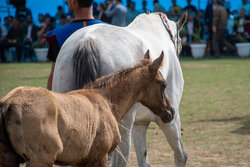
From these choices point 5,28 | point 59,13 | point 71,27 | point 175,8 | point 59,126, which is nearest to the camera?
point 59,126

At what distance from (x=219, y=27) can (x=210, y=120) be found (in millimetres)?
13729

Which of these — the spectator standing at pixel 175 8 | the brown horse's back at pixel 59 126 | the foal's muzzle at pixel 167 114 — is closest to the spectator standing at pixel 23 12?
the spectator standing at pixel 175 8

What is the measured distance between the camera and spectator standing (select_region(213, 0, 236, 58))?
809 inches

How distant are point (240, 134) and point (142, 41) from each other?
132 inches

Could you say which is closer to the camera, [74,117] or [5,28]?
[74,117]

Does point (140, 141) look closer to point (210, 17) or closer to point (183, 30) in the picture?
point (210, 17)

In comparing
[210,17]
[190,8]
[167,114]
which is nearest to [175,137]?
[167,114]

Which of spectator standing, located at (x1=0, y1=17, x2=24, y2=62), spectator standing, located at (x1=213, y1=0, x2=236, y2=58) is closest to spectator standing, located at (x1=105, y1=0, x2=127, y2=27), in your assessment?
spectator standing, located at (x1=213, y1=0, x2=236, y2=58)

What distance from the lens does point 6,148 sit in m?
2.53

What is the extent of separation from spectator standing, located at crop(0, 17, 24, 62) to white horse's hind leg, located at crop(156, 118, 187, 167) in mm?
18454

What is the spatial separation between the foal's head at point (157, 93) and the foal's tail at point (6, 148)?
1314mm

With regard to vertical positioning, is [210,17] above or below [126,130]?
below

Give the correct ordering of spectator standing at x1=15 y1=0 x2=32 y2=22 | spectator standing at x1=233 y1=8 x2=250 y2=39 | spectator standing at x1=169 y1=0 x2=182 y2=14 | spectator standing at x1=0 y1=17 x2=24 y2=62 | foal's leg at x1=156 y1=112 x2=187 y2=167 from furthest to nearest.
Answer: spectator standing at x1=15 y1=0 x2=32 y2=22 → spectator standing at x1=169 y1=0 x2=182 y2=14 → spectator standing at x1=0 y1=17 x2=24 y2=62 → spectator standing at x1=233 y1=8 x2=250 y2=39 → foal's leg at x1=156 y1=112 x2=187 y2=167

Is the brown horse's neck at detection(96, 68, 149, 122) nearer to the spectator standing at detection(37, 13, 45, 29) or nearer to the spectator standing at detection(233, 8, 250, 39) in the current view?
the spectator standing at detection(233, 8, 250, 39)
